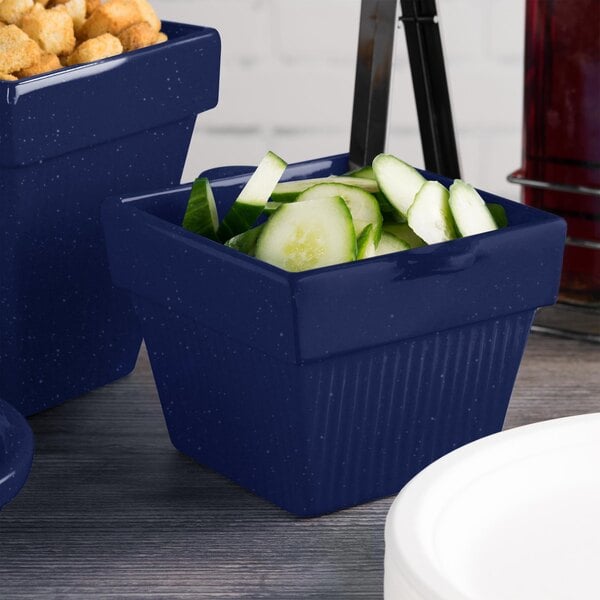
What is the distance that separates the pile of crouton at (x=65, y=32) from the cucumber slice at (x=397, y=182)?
140 millimetres

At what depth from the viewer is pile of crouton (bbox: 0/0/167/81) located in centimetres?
56

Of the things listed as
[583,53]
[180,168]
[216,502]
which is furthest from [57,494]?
[583,53]

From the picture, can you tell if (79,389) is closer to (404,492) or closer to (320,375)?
(320,375)

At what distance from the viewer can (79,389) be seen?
637 millimetres

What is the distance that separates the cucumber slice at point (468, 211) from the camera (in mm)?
504

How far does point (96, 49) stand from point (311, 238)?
0.16 metres

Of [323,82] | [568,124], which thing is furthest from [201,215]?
[323,82]

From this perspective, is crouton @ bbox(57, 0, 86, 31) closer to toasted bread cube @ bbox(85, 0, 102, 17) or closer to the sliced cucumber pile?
toasted bread cube @ bbox(85, 0, 102, 17)

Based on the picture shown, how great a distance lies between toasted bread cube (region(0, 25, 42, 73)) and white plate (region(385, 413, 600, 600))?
0.98 feet

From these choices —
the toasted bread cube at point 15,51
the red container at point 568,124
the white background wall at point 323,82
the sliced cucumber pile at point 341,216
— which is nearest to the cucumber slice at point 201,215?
the sliced cucumber pile at point 341,216

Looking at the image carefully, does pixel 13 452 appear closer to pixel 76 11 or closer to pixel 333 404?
pixel 333 404

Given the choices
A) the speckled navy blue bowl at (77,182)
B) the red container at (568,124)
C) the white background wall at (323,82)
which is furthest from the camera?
the white background wall at (323,82)

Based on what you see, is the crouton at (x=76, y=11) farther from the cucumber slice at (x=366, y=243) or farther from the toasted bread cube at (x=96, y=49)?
the cucumber slice at (x=366, y=243)

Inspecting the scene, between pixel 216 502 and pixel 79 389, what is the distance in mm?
135
